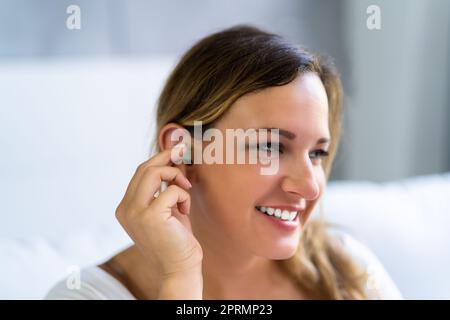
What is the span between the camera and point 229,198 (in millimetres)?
883

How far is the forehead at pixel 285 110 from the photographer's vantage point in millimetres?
826

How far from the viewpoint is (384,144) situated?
6.51ft

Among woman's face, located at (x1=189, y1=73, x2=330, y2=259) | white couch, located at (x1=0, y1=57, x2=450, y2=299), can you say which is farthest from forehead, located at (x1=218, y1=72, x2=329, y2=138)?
white couch, located at (x1=0, y1=57, x2=450, y2=299)

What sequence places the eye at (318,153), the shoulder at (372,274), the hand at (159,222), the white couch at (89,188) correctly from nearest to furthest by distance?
the hand at (159,222), the eye at (318,153), the shoulder at (372,274), the white couch at (89,188)

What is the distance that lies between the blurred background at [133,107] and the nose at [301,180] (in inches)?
16.5

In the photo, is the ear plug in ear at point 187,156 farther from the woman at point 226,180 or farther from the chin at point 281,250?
the chin at point 281,250

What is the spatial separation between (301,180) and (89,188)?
0.73 metres

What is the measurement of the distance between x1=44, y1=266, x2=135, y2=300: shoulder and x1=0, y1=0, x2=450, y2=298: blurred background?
0.60ft

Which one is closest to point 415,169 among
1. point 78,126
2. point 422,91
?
point 422,91

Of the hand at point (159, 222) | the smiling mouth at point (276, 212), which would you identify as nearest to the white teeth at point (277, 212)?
the smiling mouth at point (276, 212)

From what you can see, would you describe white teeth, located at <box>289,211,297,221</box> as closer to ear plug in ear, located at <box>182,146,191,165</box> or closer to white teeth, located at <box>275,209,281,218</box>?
white teeth, located at <box>275,209,281,218</box>

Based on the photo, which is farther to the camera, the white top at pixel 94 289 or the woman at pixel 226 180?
the white top at pixel 94 289

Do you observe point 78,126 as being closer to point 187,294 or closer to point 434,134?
point 187,294
